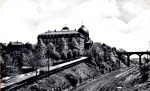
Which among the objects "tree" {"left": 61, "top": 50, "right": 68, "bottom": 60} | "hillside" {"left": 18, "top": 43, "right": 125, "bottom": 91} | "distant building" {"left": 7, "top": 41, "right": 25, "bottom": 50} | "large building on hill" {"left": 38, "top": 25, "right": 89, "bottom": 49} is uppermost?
"large building on hill" {"left": 38, "top": 25, "right": 89, "bottom": 49}

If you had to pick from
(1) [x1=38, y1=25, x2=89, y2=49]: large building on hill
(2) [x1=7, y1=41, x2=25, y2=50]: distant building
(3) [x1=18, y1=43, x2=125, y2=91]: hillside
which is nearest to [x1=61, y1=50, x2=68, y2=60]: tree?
(3) [x1=18, y1=43, x2=125, y2=91]: hillside

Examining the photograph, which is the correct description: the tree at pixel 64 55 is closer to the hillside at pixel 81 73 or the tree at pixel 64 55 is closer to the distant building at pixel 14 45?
the hillside at pixel 81 73

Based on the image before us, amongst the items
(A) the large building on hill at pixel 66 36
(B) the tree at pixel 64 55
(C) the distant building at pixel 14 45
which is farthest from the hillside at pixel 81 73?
(C) the distant building at pixel 14 45

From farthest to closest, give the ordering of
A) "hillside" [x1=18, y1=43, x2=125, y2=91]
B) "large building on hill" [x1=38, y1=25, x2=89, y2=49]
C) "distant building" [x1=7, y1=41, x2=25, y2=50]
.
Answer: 1. "distant building" [x1=7, y1=41, x2=25, y2=50]
2. "large building on hill" [x1=38, y1=25, x2=89, y2=49]
3. "hillside" [x1=18, y1=43, x2=125, y2=91]

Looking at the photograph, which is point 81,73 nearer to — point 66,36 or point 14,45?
point 66,36

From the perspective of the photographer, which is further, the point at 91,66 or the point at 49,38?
the point at 49,38

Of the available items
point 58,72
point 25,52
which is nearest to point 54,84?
point 58,72

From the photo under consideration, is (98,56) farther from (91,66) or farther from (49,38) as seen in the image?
(49,38)

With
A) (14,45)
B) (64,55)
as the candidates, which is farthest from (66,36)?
(14,45)

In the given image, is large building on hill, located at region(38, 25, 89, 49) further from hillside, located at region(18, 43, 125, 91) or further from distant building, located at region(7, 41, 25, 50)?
distant building, located at region(7, 41, 25, 50)

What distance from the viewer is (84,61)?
86.2 metres

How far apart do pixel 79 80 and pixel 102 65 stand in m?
27.8

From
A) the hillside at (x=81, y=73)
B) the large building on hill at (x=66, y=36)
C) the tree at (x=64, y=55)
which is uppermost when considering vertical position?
the large building on hill at (x=66, y=36)

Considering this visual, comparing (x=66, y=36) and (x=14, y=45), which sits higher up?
(x=66, y=36)
